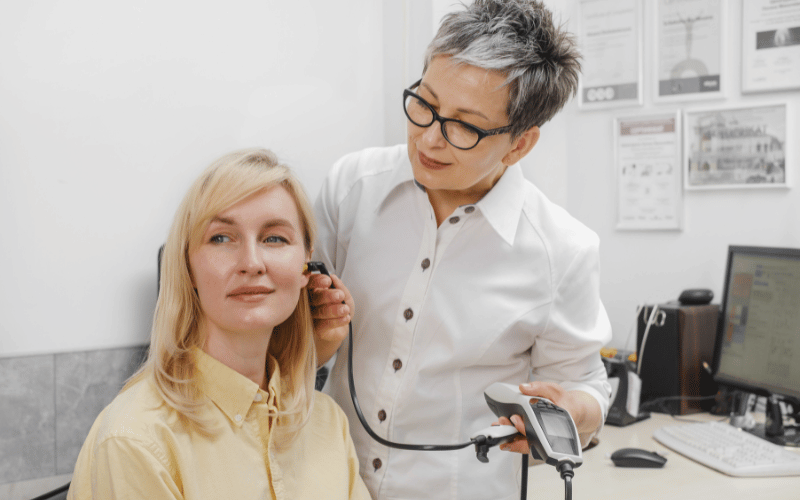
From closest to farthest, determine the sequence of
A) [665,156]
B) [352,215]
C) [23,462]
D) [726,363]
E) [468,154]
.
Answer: [468,154], [23,462], [352,215], [726,363], [665,156]

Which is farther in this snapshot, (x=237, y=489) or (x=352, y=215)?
(x=352, y=215)

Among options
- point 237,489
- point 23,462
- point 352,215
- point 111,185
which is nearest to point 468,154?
point 352,215

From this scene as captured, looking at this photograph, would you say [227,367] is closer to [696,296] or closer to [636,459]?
[636,459]

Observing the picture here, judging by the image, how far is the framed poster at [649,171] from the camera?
A: 2359 mm

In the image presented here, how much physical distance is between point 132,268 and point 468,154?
841mm

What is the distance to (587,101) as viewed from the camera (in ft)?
8.30

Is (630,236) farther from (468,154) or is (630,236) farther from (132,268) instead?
(132,268)

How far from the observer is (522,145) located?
1312 millimetres

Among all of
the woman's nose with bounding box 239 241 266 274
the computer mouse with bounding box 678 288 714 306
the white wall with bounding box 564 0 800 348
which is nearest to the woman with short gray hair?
the woman's nose with bounding box 239 241 266 274

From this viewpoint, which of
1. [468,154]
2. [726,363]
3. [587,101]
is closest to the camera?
[468,154]

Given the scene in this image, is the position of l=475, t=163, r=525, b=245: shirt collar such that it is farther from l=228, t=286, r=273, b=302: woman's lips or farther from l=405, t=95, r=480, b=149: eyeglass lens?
l=228, t=286, r=273, b=302: woman's lips

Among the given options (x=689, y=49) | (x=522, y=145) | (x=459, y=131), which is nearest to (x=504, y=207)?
(x=522, y=145)

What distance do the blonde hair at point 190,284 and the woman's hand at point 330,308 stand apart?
167 mm

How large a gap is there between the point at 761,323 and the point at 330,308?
1.46 meters
